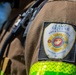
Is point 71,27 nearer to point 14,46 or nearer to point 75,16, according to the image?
point 75,16

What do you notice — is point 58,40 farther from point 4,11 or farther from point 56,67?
point 4,11

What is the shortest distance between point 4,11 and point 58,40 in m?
0.46

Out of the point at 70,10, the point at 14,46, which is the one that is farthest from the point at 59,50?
the point at 14,46

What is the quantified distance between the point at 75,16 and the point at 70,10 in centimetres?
3

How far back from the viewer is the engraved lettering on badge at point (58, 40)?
1498mm

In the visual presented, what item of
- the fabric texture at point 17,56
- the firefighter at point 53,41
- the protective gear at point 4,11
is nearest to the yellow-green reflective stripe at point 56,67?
the firefighter at point 53,41

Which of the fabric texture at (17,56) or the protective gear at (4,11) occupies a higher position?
the protective gear at (4,11)

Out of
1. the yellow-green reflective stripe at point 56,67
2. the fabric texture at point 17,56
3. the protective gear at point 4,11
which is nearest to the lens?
the yellow-green reflective stripe at point 56,67

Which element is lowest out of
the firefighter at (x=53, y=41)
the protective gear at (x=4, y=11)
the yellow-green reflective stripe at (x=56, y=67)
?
the yellow-green reflective stripe at (x=56, y=67)

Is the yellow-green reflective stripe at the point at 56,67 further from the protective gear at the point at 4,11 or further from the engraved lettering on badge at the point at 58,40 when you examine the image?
the protective gear at the point at 4,11

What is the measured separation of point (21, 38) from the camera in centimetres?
171

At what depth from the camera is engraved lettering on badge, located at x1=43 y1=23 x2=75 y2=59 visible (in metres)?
1.50

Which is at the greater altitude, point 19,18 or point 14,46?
point 19,18

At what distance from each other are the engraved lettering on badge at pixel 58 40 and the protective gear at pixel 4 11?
0.40 metres
